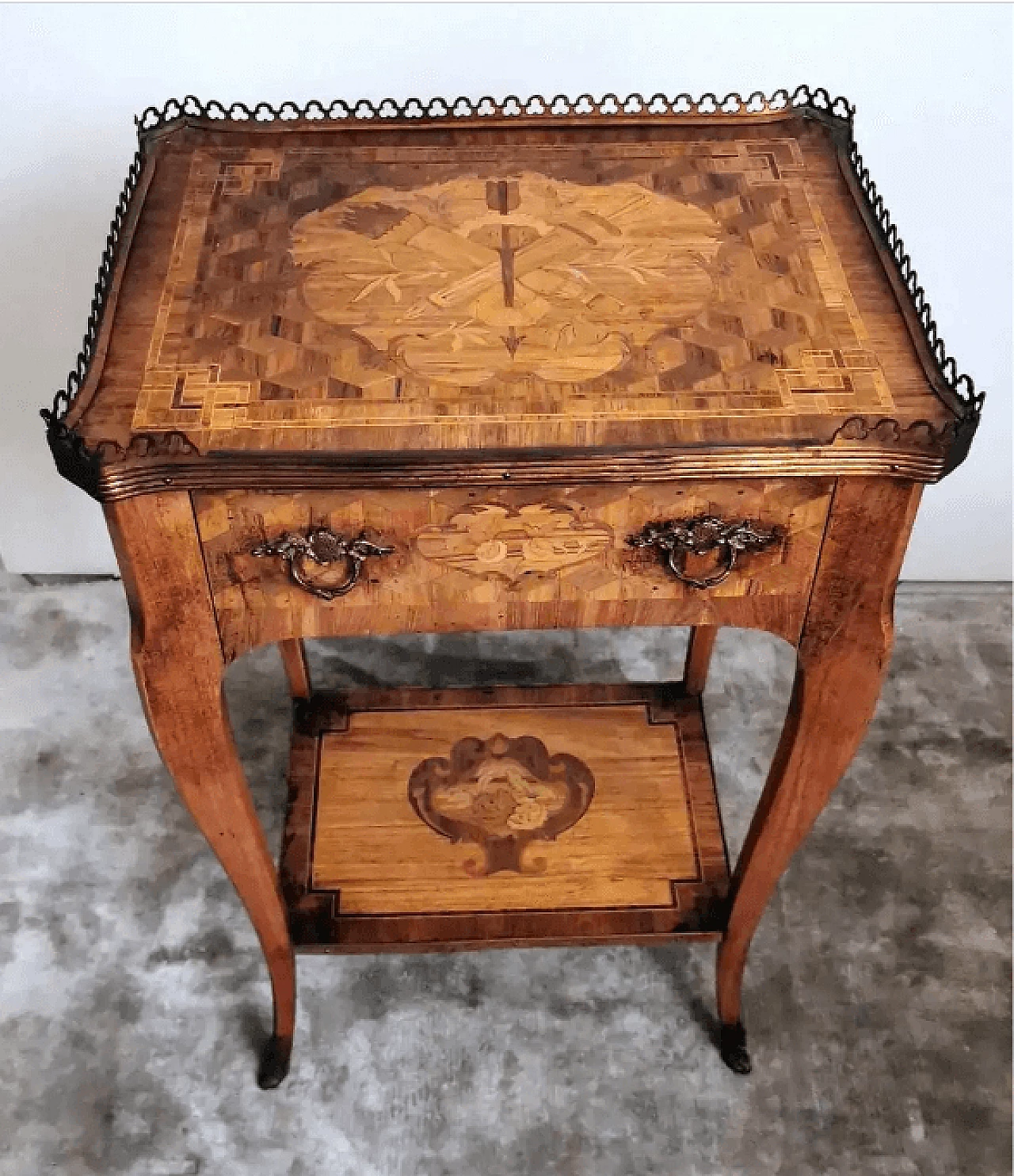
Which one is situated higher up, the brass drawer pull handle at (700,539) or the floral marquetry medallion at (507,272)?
the floral marquetry medallion at (507,272)

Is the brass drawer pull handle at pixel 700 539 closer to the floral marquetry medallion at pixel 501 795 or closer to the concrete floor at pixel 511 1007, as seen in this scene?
the floral marquetry medallion at pixel 501 795

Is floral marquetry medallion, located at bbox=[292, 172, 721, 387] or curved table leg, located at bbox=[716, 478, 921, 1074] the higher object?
floral marquetry medallion, located at bbox=[292, 172, 721, 387]

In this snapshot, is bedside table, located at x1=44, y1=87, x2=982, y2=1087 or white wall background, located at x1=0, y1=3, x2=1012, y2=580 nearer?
bedside table, located at x1=44, y1=87, x2=982, y2=1087

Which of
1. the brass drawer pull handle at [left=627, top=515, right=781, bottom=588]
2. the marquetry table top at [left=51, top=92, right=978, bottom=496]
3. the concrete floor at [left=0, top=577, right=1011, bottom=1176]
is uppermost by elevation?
the marquetry table top at [left=51, top=92, right=978, bottom=496]

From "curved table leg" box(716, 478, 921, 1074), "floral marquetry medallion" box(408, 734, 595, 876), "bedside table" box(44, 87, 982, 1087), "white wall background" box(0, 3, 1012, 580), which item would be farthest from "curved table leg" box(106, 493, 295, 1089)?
"white wall background" box(0, 3, 1012, 580)

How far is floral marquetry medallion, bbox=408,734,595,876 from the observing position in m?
1.39

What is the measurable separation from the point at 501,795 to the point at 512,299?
0.69 meters

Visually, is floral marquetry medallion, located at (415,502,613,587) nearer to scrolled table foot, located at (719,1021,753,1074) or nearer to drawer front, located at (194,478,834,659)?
drawer front, located at (194,478,834,659)

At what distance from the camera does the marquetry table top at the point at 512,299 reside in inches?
32.4

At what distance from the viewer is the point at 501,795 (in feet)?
4.73

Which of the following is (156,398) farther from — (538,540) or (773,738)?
(773,738)

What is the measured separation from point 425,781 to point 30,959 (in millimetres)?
527

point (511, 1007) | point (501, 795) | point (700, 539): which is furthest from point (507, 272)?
point (511, 1007)

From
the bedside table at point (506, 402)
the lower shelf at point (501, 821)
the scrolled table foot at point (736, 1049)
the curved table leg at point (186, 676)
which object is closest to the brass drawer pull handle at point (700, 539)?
the bedside table at point (506, 402)
